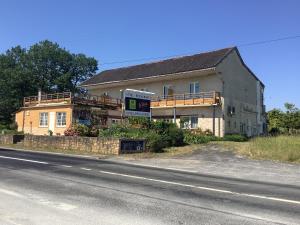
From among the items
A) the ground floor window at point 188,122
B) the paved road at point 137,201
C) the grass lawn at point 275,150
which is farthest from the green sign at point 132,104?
the paved road at point 137,201

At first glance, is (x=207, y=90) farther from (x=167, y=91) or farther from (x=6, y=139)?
(x=6, y=139)

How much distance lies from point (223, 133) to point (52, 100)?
19.5 metres

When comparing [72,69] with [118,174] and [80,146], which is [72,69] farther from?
[118,174]

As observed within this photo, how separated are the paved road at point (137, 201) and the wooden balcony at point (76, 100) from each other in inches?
1107

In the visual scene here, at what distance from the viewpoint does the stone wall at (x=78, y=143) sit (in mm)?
25703

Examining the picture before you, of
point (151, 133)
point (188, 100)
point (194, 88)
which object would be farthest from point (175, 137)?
point (194, 88)

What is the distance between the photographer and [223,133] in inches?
1484

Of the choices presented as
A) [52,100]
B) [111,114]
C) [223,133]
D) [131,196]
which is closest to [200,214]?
[131,196]

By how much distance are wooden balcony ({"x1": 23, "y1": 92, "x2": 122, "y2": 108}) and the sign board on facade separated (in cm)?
1269

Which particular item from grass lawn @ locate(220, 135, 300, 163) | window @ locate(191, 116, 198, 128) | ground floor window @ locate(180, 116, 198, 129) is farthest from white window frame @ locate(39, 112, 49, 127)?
grass lawn @ locate(220, 135, 300, 163)

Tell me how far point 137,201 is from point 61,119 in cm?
3402

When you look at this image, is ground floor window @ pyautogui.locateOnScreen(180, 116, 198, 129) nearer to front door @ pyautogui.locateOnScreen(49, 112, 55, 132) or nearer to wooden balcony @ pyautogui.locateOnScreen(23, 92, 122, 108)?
wooden balcony @ pyautogui.locateOnScreen(23, 92, 122, 108)

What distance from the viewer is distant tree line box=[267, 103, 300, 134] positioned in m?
47.7

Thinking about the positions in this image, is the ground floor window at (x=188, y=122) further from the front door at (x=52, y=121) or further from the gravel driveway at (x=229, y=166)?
the front door at (x=52, y=121)
